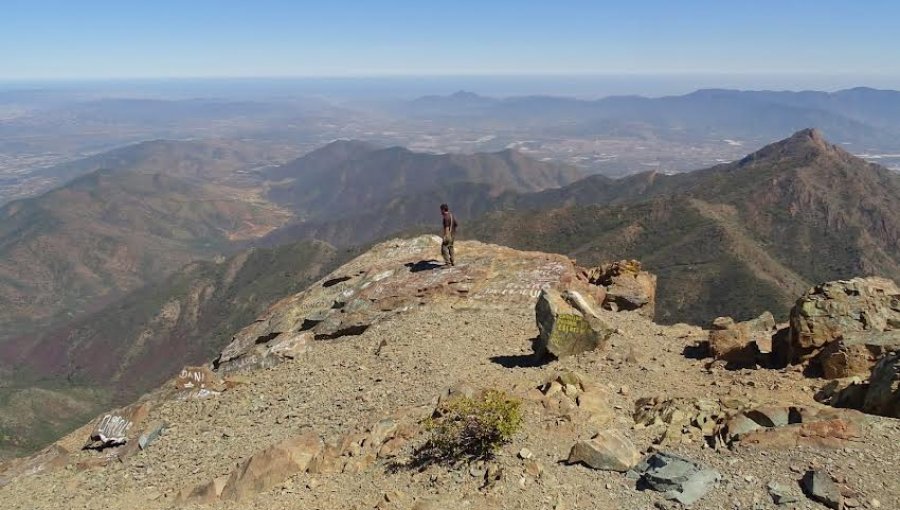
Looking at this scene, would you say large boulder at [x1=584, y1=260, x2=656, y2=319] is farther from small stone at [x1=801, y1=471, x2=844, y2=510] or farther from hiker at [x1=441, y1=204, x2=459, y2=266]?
small stone at [x1=801, y1=471, x2=844, y2=510]

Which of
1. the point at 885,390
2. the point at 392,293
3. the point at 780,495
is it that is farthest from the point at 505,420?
the point at 392,293

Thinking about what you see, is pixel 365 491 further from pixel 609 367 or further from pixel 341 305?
pixel 341 305

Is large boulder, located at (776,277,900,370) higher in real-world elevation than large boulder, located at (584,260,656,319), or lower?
higher

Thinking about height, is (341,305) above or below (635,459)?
below

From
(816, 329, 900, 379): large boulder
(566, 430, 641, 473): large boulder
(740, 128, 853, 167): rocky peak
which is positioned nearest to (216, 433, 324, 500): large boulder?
(566, 430, 641, 473): large boulder

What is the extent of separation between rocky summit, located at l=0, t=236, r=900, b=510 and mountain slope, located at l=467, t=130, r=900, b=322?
78.7 metres

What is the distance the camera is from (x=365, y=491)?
36.3 ft

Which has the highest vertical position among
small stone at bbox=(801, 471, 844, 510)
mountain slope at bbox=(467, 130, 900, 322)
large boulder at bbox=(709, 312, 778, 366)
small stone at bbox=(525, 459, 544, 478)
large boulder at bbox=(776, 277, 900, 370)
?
large boulder at bbox=(776, 277, 900, 370)

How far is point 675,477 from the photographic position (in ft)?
31.1

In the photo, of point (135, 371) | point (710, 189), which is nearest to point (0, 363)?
point (135, 371)

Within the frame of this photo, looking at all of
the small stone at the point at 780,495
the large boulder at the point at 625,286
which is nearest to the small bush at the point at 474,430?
the small stone at the point at 780,495

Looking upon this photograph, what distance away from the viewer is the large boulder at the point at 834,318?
14.9 metres

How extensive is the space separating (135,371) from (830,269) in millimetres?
162790

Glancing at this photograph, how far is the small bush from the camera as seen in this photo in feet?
36.4
